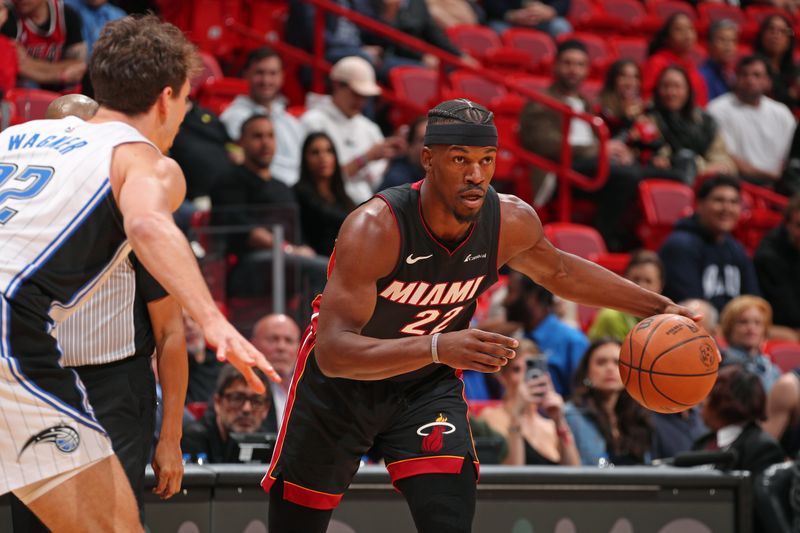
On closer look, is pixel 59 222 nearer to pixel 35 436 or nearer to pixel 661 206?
pixel 35 436

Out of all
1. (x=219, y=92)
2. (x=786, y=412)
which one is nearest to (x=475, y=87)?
(x=219, y=92)

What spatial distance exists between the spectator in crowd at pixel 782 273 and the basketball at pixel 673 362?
6.04m

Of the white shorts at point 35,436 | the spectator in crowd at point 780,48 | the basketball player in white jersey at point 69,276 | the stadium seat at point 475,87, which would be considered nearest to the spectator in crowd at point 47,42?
the stadium seat at point 475,87

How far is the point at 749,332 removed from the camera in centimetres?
848

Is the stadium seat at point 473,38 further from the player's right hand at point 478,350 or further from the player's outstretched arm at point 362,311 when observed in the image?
the player's right hand at point 478,350

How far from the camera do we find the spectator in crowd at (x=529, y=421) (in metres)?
6.94

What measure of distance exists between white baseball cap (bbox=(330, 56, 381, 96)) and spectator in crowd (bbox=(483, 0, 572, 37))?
4898 millimetres

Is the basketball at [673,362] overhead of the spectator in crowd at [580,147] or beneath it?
overhead

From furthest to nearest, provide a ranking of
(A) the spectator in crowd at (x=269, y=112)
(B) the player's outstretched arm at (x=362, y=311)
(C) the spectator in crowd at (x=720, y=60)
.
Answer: (C) the spectator in crowd at (x=720, y=60)
(A) the spectator in crowd at (x=269, y=112)
(B) the player's outstretched arm at (x=362, y=311)

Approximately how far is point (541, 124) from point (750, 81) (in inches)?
114

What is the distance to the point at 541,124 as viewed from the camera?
437 inches

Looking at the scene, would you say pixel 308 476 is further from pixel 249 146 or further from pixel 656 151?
pixel 656 151

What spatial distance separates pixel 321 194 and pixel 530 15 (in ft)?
22.1

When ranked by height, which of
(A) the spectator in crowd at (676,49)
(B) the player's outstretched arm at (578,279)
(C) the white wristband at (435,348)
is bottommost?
(A) the spectator in crowd at (676,49)
